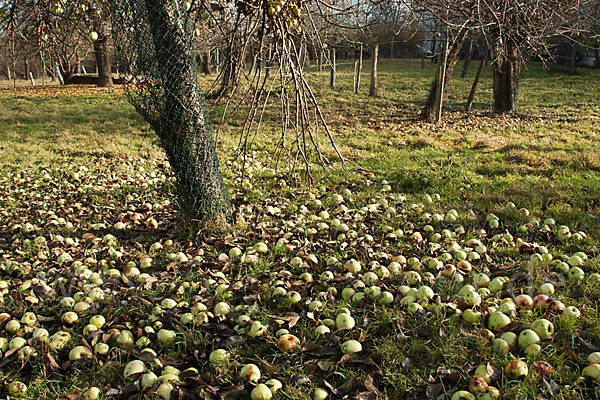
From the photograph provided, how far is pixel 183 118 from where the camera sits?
387cm

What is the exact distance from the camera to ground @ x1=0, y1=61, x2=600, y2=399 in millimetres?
2400

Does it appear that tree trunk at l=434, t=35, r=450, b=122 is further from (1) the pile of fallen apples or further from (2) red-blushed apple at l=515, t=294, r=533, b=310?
(2) red-blushed apple at l=515, t=294, r=533, b=310

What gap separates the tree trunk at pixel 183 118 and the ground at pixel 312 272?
1.39 feet

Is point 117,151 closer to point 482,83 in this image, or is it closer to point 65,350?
point 65,350

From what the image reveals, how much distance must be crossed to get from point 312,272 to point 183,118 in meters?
1.91

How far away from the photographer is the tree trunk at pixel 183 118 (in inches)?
145

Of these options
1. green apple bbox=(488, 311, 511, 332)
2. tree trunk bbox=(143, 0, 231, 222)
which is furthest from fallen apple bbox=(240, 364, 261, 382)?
tree trunk bbox=(143, 0, 231, 222)

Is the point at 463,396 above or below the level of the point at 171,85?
below

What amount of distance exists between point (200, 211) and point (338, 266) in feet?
5.28

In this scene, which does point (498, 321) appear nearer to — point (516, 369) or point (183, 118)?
point (516, 369)

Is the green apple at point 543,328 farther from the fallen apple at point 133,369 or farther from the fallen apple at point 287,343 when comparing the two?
the fallen apple at point 133,369

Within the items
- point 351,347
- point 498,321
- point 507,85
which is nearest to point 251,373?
point 351,347

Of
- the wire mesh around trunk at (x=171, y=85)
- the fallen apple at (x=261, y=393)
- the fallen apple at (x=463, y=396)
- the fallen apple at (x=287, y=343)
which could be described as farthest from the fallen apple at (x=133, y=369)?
the wire mesh around trunk at (x=171, y=85)

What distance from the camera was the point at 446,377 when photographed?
2264mm
